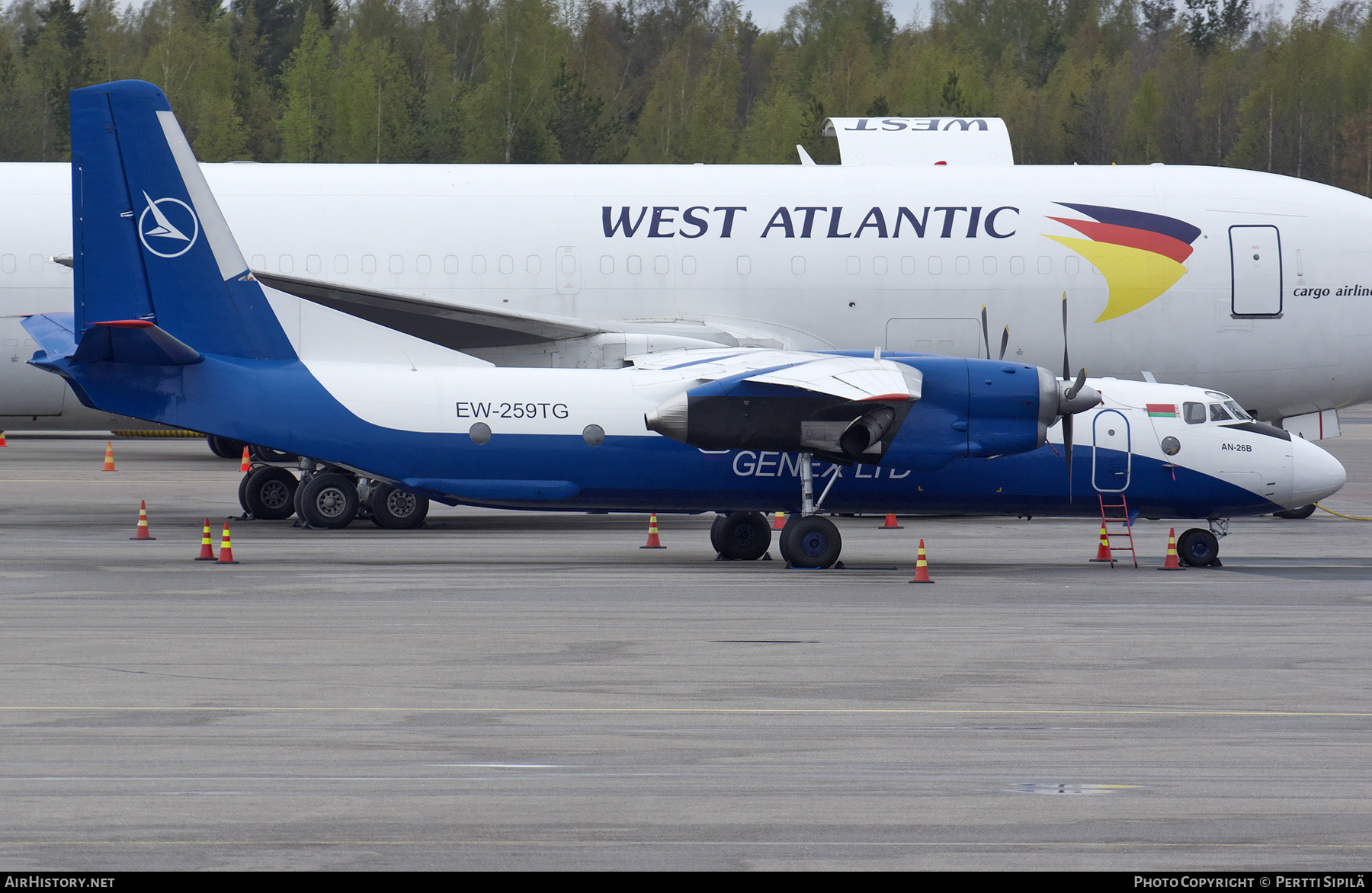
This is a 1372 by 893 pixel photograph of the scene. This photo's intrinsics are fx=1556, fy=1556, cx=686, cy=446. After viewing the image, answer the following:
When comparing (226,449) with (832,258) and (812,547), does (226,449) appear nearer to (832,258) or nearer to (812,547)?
(832,258)

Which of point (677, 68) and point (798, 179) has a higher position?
point (677, 68)

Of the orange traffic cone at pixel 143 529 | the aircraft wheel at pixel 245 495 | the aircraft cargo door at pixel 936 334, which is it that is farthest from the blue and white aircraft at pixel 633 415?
the aircraft cargo door at pixel 936 334

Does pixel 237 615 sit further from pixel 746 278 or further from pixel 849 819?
pixel 746 278

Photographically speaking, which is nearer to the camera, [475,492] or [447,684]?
[447,684]

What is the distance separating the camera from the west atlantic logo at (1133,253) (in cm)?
2636

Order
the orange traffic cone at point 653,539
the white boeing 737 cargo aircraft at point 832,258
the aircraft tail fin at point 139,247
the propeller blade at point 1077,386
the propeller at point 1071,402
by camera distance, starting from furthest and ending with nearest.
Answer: the white boeing 737 cargo aircraft at point 832,258
the orange traffic cone at point 653,539
the aircraft tail fin at point 139,247
the propeller at point 1071,402
the propeller blade at point 1077,386

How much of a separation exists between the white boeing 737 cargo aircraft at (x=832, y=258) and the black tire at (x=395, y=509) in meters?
2.88

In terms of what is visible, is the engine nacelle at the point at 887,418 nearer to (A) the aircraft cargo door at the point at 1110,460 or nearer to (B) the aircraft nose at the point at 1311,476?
(A) the aircraft cargo door at the point at 1110,460

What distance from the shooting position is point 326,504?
78.6ft

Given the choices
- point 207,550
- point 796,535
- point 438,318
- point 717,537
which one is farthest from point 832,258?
point 207,550

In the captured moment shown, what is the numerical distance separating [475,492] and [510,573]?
186 centimetres

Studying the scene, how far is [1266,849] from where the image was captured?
8375mm

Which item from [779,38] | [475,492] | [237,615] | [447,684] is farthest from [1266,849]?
[779,38]

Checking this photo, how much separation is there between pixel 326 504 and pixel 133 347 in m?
4.10
